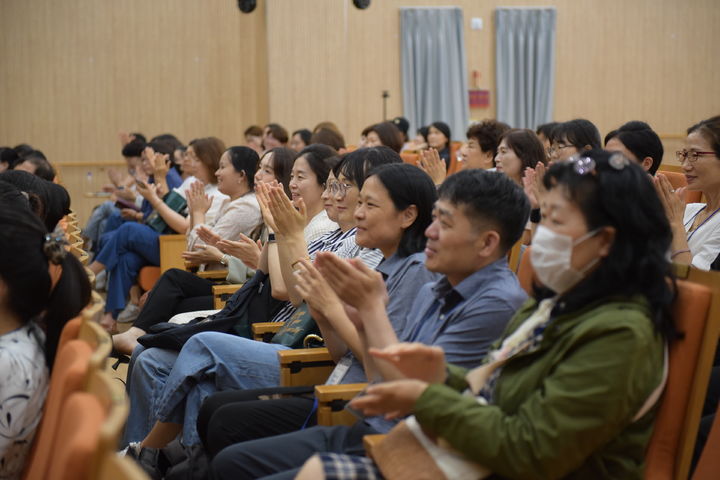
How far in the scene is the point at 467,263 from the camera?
2049mm

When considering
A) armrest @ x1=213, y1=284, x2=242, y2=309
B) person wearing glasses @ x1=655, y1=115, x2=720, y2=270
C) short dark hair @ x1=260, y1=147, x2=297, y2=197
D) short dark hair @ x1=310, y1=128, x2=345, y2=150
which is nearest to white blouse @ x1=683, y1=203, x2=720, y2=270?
person wearing glasses @ x1=655, y1=115, x2=720, y2=270

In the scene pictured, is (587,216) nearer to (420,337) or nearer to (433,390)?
(433,390)

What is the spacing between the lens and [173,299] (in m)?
4.09

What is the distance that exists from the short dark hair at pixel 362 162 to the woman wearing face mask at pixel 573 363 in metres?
1.41

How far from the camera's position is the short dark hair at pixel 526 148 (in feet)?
13.6

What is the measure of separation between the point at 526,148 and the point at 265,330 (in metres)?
1.77

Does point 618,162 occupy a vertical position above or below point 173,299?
above

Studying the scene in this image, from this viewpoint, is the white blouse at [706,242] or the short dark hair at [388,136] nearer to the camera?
the white blouse at [706,242]

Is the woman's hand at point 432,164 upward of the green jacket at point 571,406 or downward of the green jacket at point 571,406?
upward

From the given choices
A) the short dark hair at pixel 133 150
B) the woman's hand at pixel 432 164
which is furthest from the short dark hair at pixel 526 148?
the short dark hair at pixel 133 150

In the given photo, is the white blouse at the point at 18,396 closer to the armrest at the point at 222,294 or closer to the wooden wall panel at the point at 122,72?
the armrest at the point at 222,294

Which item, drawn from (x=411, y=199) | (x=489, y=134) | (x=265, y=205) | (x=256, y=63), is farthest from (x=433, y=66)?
(x=411, y=199)

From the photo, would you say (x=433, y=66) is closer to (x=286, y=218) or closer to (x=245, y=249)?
(x=245, y=249)

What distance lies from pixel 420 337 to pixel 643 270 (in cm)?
71
